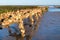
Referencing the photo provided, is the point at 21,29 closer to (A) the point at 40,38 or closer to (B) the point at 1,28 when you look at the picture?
(A) the point at 40,38

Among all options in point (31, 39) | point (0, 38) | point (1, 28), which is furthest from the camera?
point (1, 28)

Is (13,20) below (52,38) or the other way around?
the other way around

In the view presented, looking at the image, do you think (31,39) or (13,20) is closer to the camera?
(31,39)

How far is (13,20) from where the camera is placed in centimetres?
1786

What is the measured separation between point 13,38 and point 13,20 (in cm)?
198

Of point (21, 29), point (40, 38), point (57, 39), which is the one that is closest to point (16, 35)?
point (21, 29)

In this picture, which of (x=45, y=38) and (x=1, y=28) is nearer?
(x=45, y=38)

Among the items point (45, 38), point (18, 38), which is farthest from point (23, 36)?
point (45, 38)

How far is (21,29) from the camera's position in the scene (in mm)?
16750

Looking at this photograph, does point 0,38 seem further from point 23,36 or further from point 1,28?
point 1,28

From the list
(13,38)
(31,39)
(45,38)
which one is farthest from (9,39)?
(45,38)

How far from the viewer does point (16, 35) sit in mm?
17078

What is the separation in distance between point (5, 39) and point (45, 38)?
2.69m

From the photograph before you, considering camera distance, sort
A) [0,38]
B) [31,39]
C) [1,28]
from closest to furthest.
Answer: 1. [31,39]
2. [0,38]
3. [1,28]
